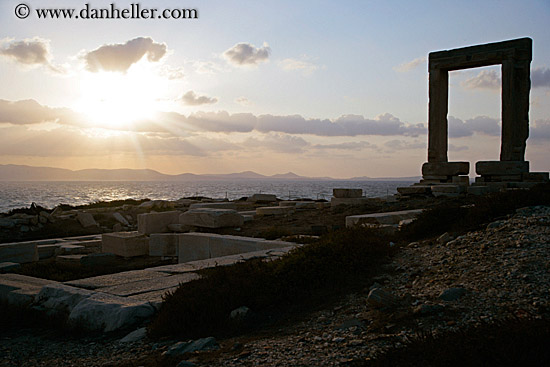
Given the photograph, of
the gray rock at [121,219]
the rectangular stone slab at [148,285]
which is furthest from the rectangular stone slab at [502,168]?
the gray rock at [121,219]

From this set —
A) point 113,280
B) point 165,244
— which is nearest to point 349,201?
point 165,244

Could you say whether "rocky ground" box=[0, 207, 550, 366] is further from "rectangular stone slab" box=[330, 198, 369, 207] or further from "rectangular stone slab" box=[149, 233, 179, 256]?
"rectangular stone slab" box=[330, 198, 369, 207]

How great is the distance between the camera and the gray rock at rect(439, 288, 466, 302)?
428 cm

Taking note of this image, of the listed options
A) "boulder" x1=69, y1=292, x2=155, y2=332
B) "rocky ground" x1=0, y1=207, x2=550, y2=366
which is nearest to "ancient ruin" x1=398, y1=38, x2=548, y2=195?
"rocky ground" x1=0, y1=207, x2=550, y2=366

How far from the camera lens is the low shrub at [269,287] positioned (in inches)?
186

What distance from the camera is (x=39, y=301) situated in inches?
225

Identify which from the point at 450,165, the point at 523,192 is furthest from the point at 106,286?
the point at 450,165

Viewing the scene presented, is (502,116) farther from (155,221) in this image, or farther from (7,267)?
(7,267)

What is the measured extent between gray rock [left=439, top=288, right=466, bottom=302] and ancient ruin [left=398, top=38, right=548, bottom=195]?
12048 millimetres

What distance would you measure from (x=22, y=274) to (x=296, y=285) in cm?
553

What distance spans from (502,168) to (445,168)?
2.06m

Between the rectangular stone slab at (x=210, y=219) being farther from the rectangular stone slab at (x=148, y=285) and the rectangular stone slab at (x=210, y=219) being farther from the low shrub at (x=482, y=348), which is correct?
the low shrub at (x=482, y=348)

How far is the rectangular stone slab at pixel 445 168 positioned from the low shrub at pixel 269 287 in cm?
1250

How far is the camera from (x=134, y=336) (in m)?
4.64
